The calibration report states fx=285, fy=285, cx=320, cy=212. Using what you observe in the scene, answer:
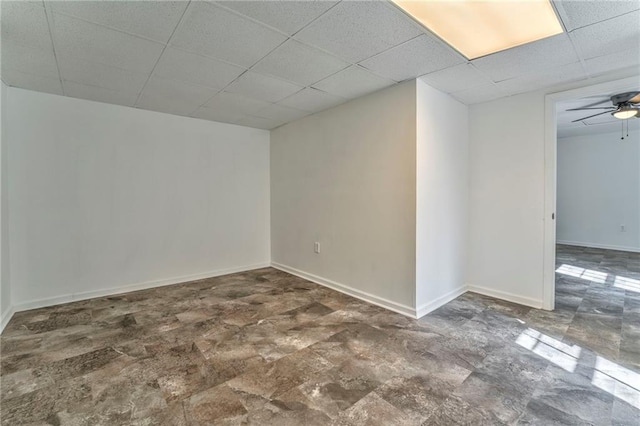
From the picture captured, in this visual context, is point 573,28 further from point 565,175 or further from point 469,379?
point 565,175

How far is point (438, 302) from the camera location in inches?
125

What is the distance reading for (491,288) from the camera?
11.6ft

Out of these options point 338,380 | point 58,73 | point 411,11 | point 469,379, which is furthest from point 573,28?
point 58,73

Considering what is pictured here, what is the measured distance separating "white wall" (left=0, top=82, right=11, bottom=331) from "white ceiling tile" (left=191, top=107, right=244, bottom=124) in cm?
188

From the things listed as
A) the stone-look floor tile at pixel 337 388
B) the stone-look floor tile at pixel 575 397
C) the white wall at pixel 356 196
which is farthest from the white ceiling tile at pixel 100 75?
the stone-look floor tile at pixel 575 397

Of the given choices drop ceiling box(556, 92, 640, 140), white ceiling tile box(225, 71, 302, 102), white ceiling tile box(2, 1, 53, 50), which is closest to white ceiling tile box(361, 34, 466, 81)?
white ceiling tile box(225, 71, 302, 102)

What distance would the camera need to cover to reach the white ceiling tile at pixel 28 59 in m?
2.26

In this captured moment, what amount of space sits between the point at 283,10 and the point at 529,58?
2.12 m

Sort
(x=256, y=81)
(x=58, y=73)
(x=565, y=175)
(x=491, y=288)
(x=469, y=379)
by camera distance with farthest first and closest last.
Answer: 1. (x=565, y=175)
2. (x=491, y=288)
3. (x=256, y=81)
4. (x=58, y=73)
5. (x=469, y=379)

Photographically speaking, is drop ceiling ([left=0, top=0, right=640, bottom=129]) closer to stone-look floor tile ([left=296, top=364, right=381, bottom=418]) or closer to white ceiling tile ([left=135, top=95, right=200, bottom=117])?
white ceiling tile ([left=135, top=95, right=200, bottom=117])

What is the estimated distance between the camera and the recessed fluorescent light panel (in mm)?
1929

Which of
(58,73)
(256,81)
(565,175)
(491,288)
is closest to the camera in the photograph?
(58,73)

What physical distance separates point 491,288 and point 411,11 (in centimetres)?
319

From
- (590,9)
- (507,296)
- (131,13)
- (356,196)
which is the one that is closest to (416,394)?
(356,196)
